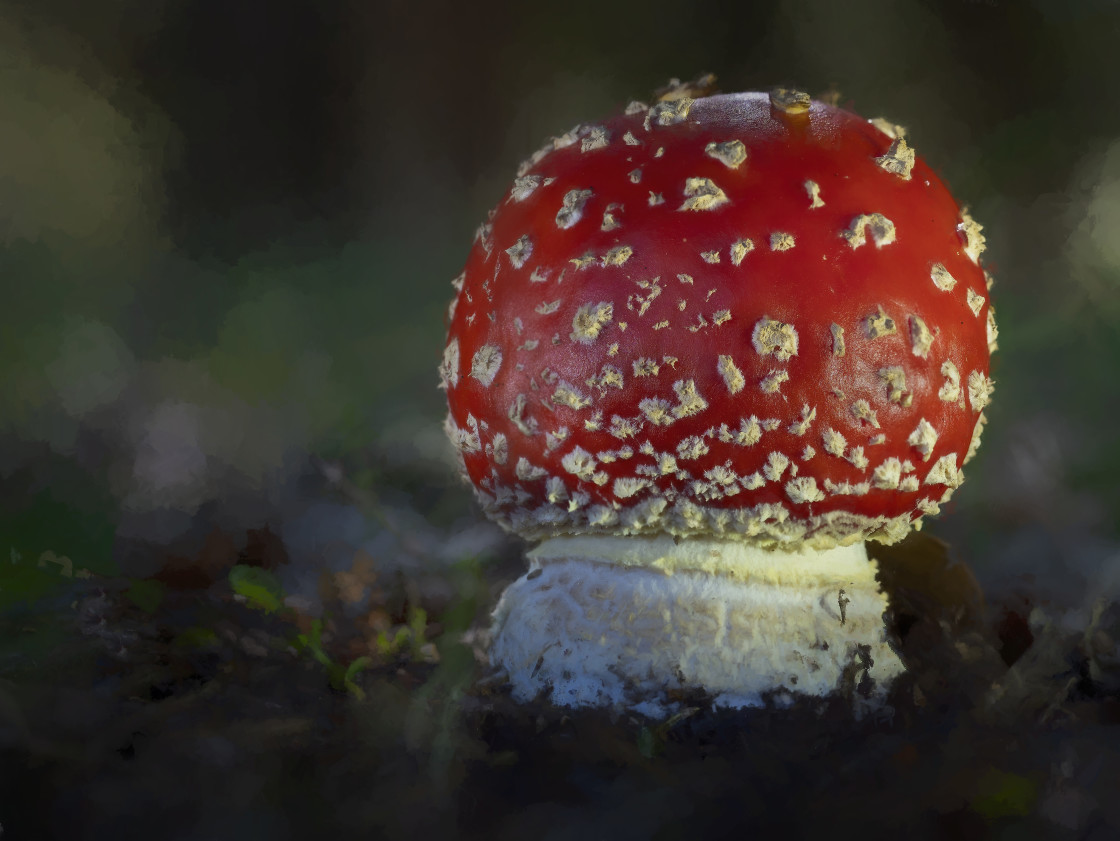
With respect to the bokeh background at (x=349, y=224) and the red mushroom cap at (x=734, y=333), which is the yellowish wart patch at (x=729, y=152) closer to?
the red mushroom cap at (x=734, y=333)

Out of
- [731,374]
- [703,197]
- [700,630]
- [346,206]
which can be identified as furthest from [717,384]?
[346,206]

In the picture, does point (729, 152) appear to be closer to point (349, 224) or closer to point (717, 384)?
point (717, 384)

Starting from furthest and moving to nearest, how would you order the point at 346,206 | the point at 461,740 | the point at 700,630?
the point at 346,206
the point at 700,630
the point at 461,740

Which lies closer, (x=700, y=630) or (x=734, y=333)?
(x=734, y=333)

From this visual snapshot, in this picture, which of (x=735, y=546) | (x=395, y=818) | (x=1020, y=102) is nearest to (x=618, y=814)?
(x=395, y=818)

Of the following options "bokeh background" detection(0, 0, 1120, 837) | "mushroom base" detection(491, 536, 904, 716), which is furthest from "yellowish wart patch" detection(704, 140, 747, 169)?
"bokeh background" detection(0, 0, 1120, 837)

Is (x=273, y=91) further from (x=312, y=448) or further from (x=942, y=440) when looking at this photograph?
(x=942, y=440)

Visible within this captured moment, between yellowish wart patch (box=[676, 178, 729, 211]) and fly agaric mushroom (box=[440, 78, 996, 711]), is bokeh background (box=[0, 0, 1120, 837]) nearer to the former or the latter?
fly agaric mushroom (box=[440, 78, 996, 711])
